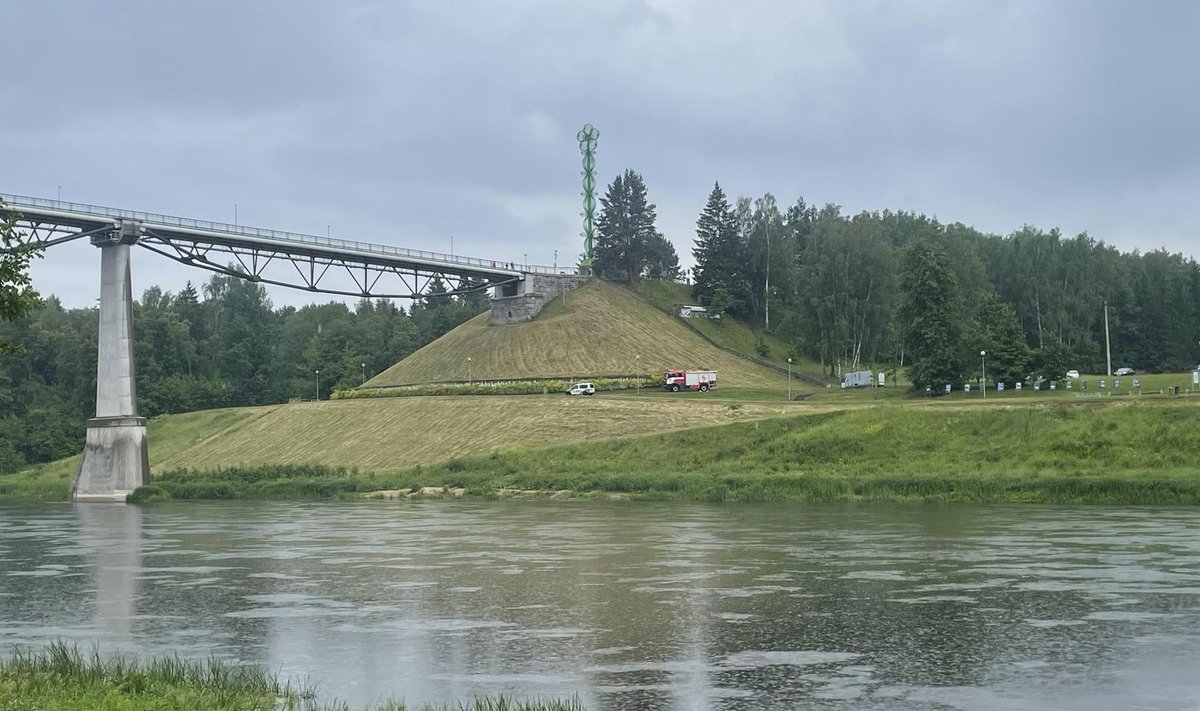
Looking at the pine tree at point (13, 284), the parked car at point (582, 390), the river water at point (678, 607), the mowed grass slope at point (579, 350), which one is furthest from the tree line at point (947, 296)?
the pine tree at point (13, 284)

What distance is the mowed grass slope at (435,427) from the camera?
103312mm

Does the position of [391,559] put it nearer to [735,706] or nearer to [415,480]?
[735,706]

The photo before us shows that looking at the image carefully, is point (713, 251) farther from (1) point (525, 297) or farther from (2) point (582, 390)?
(2) point (582, 390)

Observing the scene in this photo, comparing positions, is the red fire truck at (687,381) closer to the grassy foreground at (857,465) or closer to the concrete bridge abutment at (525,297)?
the grassy foreground at (857,465)

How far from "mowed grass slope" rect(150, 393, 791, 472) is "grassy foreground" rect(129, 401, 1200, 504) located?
652 centimetres

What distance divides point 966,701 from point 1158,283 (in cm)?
14531

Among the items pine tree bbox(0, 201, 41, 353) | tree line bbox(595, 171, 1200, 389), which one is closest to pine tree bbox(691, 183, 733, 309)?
tree line bbox(595, 171, 1200, 389)

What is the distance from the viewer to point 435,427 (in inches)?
4473

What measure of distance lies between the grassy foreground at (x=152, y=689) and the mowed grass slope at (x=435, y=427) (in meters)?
76.3

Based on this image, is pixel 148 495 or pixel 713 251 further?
pixel 713 251

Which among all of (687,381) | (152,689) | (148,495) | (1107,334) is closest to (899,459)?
(687,381)

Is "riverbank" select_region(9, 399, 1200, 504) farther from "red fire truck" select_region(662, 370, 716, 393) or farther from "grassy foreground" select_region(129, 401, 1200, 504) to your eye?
"red fire truck" select_region(662, 370, 716, 393)

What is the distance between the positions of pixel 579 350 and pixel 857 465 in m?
68.0

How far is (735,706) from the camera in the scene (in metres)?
21.9
